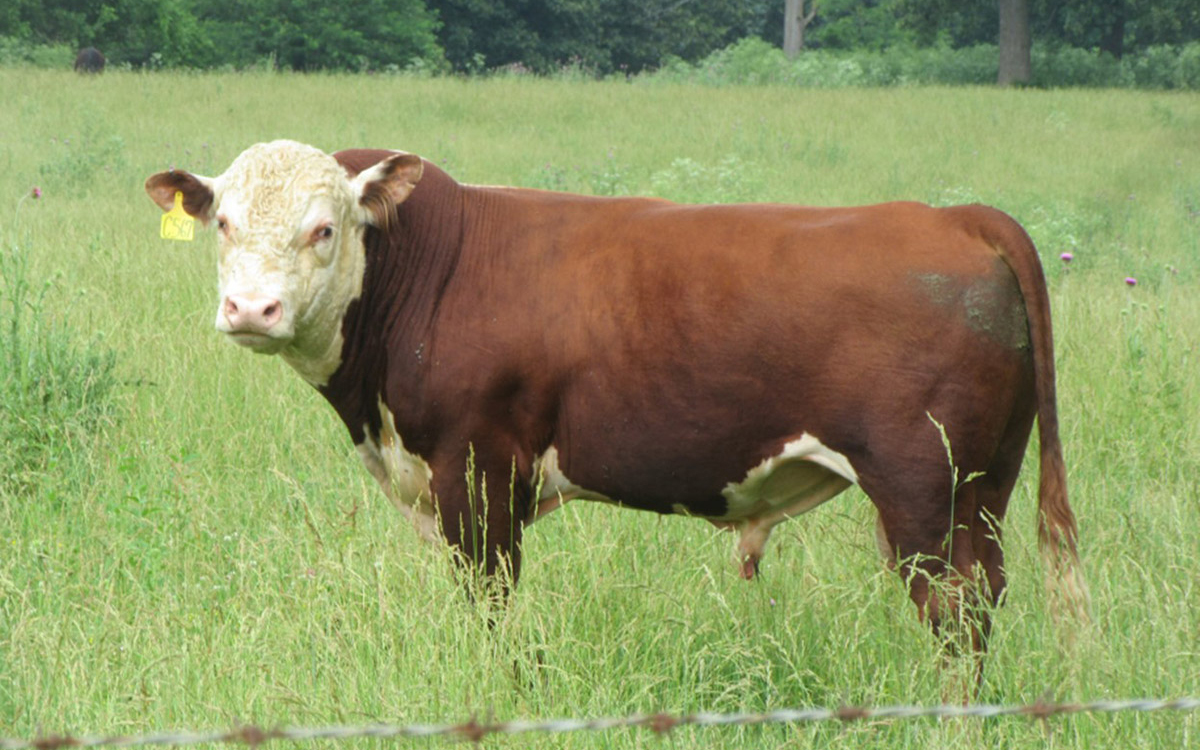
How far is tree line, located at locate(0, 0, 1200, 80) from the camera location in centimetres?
3653

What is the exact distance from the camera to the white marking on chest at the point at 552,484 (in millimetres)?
4078

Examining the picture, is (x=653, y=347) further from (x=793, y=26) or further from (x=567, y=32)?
(x=567, y=32)

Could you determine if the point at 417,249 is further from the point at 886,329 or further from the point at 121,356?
the point at 121,356

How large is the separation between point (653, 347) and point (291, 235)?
1076mm

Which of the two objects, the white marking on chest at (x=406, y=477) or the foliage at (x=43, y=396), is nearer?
the white marking on chest at (x=406, y=477)

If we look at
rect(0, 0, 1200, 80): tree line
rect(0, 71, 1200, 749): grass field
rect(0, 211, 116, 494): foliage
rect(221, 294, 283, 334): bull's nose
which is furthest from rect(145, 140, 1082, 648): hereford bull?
rect(0, 0, 1200, 80): tree line

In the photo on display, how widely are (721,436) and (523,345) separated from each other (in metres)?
0.65

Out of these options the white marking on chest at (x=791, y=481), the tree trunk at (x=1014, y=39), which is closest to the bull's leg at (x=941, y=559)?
the white marking on chest at (x=791, y=481)

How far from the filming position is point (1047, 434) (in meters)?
3.68

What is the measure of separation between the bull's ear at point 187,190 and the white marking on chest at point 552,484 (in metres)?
1.31

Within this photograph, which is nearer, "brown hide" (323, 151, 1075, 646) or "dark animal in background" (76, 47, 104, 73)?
"brown hide" (323, 151, 1075, 646)

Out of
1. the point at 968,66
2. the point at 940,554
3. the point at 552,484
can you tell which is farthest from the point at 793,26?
the point at 940,554

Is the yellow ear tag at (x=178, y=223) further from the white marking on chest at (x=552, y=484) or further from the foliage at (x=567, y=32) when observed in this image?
the foliage at (x=567, y=32)

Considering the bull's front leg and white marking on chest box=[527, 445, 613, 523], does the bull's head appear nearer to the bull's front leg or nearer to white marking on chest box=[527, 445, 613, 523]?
the bull's front leg
